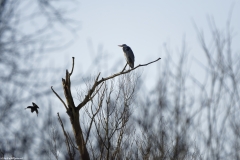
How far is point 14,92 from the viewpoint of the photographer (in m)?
5.30

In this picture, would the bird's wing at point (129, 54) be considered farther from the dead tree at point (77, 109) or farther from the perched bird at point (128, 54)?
the dead tree at point (77, 109)

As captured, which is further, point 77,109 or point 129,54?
point 129,54

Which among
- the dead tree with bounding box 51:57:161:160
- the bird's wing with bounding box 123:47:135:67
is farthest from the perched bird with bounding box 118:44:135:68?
the dead tree with bounding box 51:57:161:160

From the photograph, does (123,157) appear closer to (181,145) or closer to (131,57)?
(181,145)

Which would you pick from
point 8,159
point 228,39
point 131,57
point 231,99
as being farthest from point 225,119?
point 131,57

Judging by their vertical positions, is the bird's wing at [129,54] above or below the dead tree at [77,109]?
above

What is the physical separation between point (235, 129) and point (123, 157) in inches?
84.0

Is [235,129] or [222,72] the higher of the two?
[222,72]

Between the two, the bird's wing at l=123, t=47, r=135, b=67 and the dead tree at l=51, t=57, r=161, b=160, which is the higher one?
the bird's wing at l=123, t=47, r=135, b=67

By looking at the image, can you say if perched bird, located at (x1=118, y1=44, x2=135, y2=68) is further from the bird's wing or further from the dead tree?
the dead tree

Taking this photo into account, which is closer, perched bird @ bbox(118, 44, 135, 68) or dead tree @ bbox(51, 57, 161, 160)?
dead tree @ bbox(51, 57, 161, 160)

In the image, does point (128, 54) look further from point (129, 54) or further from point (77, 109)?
point (77, 109)

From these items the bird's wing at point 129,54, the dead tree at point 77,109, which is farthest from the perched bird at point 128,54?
the dead tree at point 77,109

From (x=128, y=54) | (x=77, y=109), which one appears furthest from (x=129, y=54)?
(x=77, y=109)
